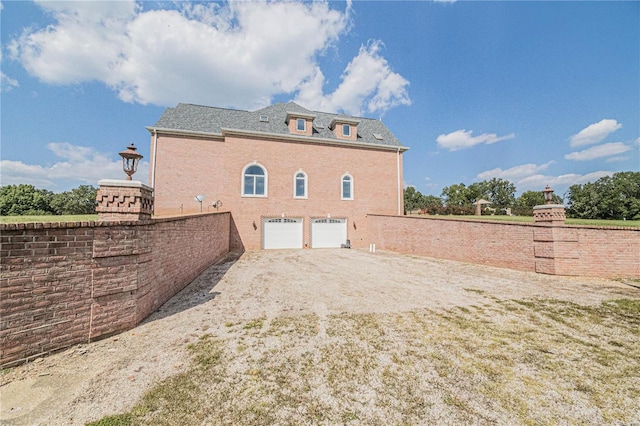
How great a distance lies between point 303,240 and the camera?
53.1ft

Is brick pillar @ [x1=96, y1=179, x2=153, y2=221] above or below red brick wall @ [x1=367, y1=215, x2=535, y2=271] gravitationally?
above

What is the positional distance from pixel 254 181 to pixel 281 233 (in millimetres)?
3820

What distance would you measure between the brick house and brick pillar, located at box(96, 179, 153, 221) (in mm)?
10522

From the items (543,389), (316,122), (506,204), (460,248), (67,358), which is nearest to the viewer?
(543,389)

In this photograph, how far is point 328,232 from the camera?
16.8 meters

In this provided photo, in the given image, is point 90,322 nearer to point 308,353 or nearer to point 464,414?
point 308,353

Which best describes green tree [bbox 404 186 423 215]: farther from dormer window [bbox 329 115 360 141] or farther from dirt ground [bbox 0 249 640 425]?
dirt ground [bbox 0 249 640 425]

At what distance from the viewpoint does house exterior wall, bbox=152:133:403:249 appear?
1502 centimetres

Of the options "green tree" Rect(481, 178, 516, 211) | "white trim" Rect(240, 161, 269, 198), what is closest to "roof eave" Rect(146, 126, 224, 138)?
"white trim" Rect(240, 161, 269, 198)

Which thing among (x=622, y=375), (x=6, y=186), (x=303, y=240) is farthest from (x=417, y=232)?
(x=6, y=186)

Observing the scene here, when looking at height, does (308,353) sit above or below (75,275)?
below

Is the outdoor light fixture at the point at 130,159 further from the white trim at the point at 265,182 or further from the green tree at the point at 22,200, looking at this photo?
the green tree at the point at 22,200

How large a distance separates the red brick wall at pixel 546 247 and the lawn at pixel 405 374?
4.38 metres

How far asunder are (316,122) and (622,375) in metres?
18.7
